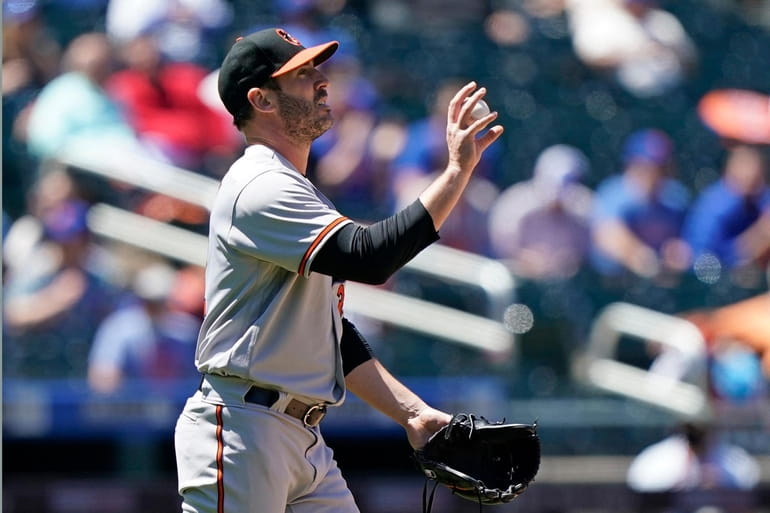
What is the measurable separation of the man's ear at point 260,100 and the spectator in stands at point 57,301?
13.6 ft

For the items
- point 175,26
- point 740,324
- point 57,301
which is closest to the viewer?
point 57,301

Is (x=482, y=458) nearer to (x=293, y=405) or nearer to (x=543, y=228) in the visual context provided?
(x=293, y=405)

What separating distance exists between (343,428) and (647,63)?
3651 millimetres

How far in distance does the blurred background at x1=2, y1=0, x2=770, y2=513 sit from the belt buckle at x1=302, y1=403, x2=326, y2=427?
3.28m

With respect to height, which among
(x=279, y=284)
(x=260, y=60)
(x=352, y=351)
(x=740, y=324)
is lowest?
(x=740, y=324)

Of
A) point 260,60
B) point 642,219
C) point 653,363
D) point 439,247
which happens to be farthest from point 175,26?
point 260,60

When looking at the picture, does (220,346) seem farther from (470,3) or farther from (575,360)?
(470,3)

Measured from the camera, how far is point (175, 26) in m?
8.41

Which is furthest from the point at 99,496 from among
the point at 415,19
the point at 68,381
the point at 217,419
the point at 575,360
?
the point at 415,19

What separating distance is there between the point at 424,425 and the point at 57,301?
14.3 feet

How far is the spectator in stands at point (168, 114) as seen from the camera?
7.68 metres

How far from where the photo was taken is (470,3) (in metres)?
9.23

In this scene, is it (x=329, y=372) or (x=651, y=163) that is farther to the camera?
(x=651, y=163)

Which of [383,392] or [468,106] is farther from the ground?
[468,106]
